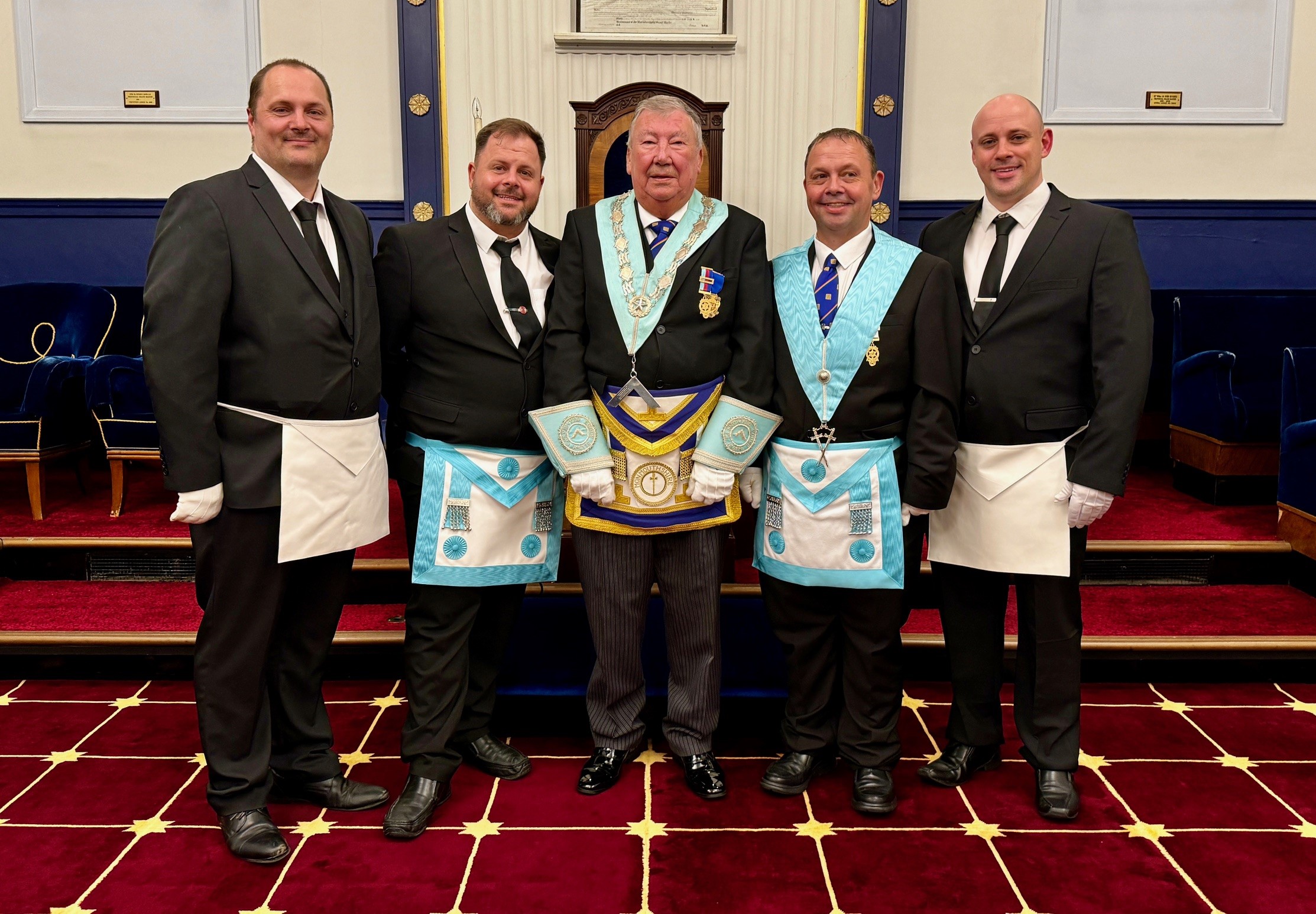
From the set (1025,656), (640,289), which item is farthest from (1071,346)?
(640,289)

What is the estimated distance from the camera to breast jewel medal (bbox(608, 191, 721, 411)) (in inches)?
90.3

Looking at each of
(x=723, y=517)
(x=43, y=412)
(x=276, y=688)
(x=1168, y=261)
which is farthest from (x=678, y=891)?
(x=1168, y=261)

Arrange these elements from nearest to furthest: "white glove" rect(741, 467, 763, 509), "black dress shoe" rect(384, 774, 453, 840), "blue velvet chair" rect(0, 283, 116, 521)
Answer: "black dress shoe" rect(384, 774, 453, 840)
"white glove" rect(741, 467, 763, 509)
"blue velvet chair" rect(0, 283, 116, 521)

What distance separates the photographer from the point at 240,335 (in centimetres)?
210

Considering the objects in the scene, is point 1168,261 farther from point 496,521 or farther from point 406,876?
point 406,876

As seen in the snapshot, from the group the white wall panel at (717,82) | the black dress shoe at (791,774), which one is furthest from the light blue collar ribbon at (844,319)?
the white wall panel at (717,82)

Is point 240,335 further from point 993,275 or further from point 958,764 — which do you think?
point 958,764

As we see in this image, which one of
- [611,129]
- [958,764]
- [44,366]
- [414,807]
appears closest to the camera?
[414,807]

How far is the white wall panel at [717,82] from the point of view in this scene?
504cm

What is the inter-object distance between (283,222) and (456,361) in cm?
45

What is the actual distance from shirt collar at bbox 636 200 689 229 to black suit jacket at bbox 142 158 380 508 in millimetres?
626

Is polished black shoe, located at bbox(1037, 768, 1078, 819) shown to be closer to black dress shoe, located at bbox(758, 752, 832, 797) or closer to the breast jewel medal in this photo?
black dress shoe, located at bbox(758, 752, 832, 797)

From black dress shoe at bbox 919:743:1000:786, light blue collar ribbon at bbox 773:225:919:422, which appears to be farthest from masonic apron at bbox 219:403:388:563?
black dress shoe at bbox 919:743:1000:786

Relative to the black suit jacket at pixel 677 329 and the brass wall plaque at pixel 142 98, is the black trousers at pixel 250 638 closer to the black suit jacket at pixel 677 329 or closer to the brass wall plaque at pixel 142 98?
the black suit jacket at pixel 677 329
